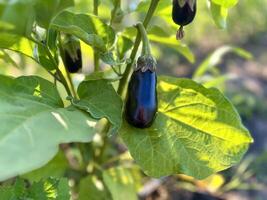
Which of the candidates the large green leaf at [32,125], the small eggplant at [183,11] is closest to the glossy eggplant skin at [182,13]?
the small eggplant at [183,11]

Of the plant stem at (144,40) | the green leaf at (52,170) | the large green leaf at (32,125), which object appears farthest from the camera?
the green leaf at (52,170)

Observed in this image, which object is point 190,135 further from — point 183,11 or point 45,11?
point 45,11

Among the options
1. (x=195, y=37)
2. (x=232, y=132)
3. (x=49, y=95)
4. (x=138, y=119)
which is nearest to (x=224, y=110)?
(x=232, y=132)

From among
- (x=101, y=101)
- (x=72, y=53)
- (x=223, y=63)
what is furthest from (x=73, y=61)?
(x=223, y=63)

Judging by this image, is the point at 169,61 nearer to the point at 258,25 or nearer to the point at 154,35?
the point at 258,25

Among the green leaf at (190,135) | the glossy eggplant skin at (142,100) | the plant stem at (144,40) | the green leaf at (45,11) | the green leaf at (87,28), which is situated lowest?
the green leaf at (190,135)

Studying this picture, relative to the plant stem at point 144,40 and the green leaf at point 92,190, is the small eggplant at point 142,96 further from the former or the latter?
the green leaf at point 92,190
